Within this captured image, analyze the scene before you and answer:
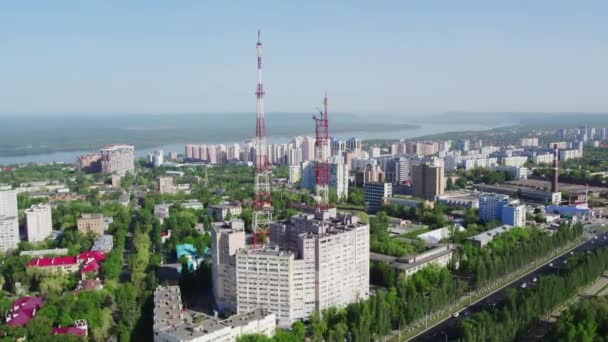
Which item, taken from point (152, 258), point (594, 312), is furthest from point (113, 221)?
point (594, 312)

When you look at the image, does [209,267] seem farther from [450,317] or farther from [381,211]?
[381,211]

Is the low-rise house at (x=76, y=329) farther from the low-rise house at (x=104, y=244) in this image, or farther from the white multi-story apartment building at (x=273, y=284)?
the low-rise house at (x=104, y=244)

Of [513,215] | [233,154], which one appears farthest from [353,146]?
[513,215]

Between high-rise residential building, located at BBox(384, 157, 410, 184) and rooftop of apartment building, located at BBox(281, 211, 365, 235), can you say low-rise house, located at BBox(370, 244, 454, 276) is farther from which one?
high-rise residential building, located at BBox(384, 157, 410, 184)

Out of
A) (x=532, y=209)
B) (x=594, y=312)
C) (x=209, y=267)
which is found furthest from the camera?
(x=532, y=209)

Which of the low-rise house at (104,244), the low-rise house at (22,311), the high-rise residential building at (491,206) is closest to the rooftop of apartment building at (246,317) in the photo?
the low-rise house at (22,311)

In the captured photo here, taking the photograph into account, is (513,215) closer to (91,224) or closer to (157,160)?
(91,224)
